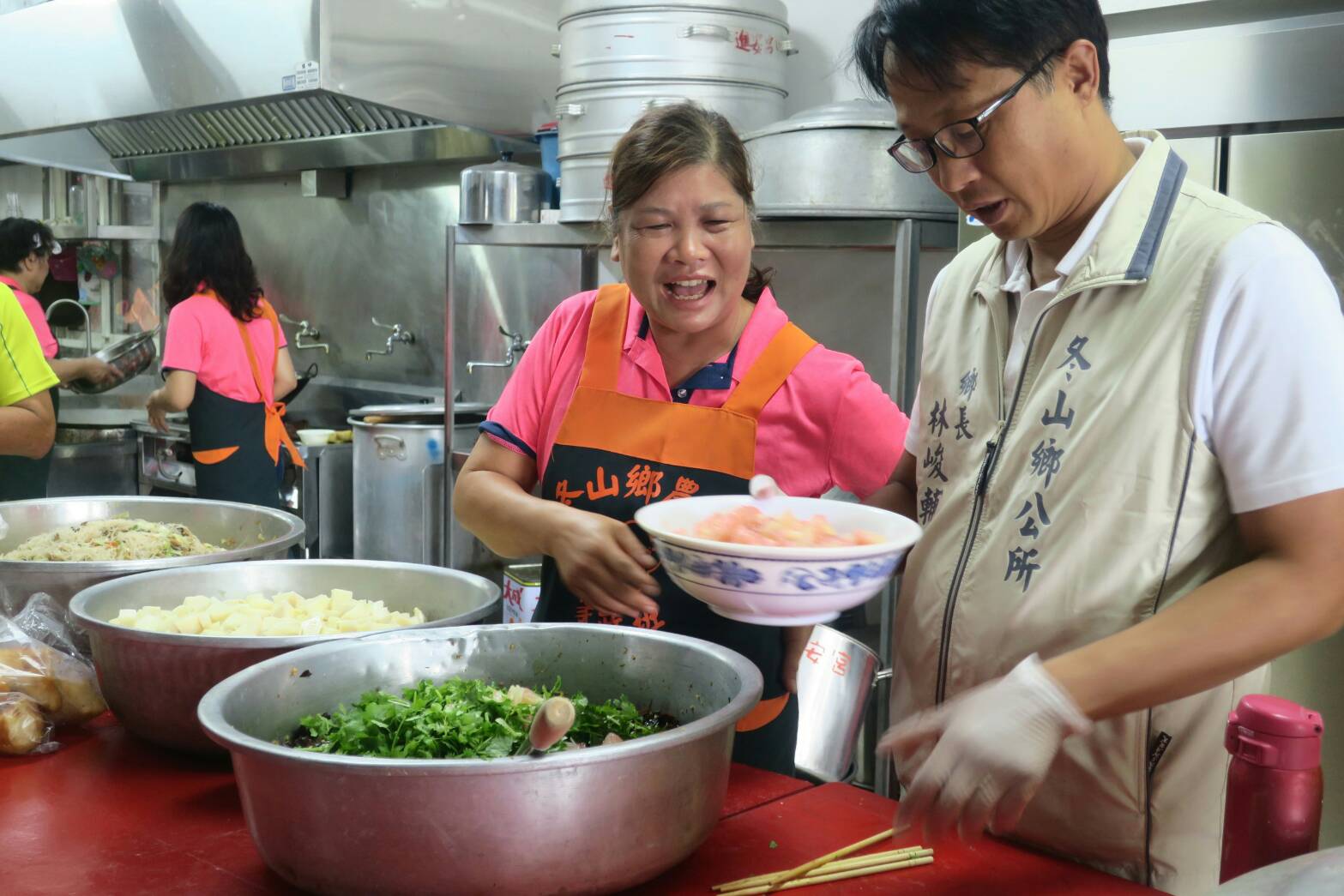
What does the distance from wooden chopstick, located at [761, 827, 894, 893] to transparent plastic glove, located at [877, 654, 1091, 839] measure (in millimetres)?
138

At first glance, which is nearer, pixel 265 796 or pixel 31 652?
pixel 265 796

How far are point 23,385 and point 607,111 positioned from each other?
69.5 inches

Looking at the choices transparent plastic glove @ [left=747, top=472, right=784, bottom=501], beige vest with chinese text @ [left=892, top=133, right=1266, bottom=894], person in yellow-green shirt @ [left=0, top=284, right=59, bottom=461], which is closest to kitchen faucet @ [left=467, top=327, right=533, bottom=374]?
person in yellow-green shirt @ [left=0, top=284, right=59, bottom=461]

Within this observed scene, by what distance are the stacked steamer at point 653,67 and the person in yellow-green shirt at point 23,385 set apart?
1.62 meters

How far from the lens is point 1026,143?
133cm

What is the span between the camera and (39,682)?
63.7 inches

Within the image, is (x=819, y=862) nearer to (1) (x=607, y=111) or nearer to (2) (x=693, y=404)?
(2) (x=693, y=404)

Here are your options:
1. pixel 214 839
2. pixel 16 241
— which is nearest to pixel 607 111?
pixel 214 839

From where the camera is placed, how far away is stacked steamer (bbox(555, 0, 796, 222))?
340 cm

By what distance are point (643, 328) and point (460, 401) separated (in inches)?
136

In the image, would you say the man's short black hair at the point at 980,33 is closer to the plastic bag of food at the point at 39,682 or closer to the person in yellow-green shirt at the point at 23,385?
the plastic bag of food at the point at 39,682

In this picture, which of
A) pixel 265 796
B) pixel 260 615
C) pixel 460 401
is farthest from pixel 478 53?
pixel 265 796

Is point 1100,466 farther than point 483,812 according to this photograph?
Yes

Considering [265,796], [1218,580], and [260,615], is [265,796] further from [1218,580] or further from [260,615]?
[1218,580]
